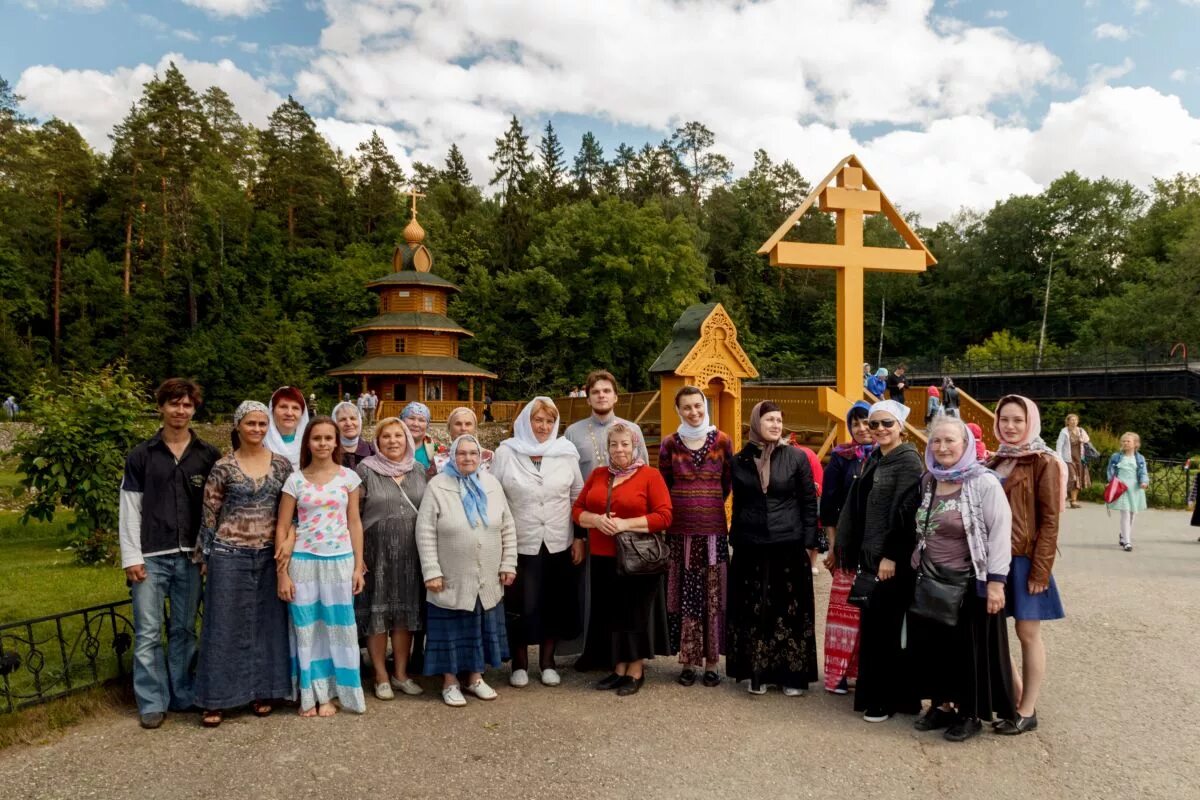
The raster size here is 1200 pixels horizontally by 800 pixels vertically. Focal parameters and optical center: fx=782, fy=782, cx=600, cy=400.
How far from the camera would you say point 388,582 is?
4.70m

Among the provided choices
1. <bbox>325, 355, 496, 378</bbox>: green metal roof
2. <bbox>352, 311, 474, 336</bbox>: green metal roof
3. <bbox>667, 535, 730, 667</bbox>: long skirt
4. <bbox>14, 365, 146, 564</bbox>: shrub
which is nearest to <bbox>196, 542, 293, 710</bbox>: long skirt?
<bbox>667, 535, 730, 667</bbox>: long skirt

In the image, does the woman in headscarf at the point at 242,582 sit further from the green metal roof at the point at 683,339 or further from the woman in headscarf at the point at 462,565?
the green metal roof at the point at 683,339

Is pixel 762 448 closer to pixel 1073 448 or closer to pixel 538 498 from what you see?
pixel 538 498

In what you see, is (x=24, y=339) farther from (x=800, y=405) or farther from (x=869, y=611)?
(x=869, y=611)

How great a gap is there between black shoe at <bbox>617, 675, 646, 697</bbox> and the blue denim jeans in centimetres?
246

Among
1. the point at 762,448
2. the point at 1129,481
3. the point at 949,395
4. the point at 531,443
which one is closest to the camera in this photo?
the point at 762,448

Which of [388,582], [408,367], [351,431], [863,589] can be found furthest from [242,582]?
[408,367]

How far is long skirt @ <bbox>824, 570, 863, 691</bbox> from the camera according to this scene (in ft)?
15.5

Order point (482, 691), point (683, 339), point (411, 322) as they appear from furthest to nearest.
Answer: point (411, 322) → point (683, 339) → point (482, 691)

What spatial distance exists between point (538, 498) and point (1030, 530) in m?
2.77

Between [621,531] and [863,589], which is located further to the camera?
[621,531]

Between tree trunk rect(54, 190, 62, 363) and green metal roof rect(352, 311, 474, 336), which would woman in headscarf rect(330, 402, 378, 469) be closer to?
green metal roof rect(352, 311, 474, 336)

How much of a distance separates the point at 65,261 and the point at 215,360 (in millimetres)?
9555

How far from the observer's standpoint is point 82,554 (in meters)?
9.43
